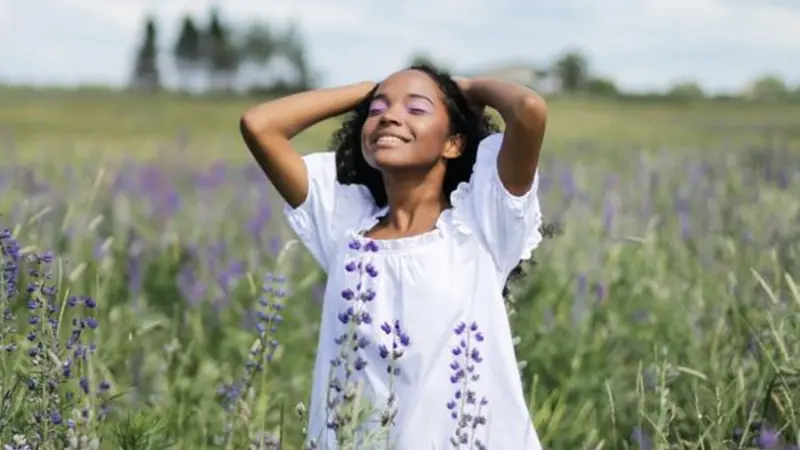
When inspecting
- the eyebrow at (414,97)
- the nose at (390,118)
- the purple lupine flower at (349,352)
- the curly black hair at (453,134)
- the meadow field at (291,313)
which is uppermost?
the eyebrow at (414,97)

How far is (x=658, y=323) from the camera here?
14.2 feet

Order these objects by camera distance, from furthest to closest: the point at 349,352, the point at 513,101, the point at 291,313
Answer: the point at 291,313 → the point at 513,101 → the point at 349,352

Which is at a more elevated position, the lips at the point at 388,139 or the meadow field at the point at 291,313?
the lips at the point at 388,139

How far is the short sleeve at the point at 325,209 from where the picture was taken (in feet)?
8.61

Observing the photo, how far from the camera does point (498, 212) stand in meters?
2.46

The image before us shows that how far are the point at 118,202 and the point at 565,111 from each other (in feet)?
60.9

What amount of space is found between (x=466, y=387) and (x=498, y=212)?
37cm

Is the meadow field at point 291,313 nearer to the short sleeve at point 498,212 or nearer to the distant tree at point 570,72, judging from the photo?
the short sleeve at point 498,212

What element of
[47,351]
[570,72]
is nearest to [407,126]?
[47,351]

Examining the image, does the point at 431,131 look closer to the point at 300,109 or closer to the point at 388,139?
the point at 388,139

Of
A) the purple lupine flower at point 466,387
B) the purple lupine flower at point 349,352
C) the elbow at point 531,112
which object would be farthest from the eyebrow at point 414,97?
the purple lupine flower at point 466,387

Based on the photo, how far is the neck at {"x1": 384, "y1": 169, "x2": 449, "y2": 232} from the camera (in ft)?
8.30

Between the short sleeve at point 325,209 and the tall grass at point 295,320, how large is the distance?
0.57 ft

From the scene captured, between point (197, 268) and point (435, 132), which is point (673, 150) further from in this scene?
point (435, 132)
